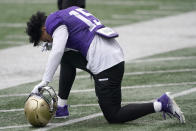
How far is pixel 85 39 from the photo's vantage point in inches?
263

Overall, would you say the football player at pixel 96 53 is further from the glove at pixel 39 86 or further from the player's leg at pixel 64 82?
the player's leg at pixel 64 82

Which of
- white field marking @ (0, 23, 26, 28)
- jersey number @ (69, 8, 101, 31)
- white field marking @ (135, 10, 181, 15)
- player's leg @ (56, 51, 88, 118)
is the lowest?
white field marking @ (135, 10, 181, 15)

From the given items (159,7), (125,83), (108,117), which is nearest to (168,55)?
(125,83)

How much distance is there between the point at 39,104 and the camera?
6.68 meters

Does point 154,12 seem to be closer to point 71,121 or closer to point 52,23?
point 71,121

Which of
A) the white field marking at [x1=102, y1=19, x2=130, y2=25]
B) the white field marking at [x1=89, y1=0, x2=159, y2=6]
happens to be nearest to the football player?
the white field marking at [x1=102, y1=19, x2=130, y2=25]

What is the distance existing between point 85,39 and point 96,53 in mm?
198

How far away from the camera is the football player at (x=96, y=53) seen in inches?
259

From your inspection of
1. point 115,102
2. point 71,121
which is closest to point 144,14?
point 71,121

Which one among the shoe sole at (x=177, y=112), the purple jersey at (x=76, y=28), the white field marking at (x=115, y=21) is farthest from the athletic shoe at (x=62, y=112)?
the white field marking at (x=115, y=21)

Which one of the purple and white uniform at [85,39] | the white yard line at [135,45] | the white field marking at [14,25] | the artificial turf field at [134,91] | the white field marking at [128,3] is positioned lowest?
the white field marking at [128,3]

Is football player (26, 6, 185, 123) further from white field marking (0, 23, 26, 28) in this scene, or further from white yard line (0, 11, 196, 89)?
white field marking (0, 23, 26, 28)

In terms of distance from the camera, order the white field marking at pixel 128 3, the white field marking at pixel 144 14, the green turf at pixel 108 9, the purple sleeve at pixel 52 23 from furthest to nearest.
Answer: the white field marking at pixel 128 3
the white field marking at pixel 144 14
the green turf at pixel 108 9
the purple sleeve at pixel 52 23

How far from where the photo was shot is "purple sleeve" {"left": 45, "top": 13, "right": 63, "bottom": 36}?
6.60m
